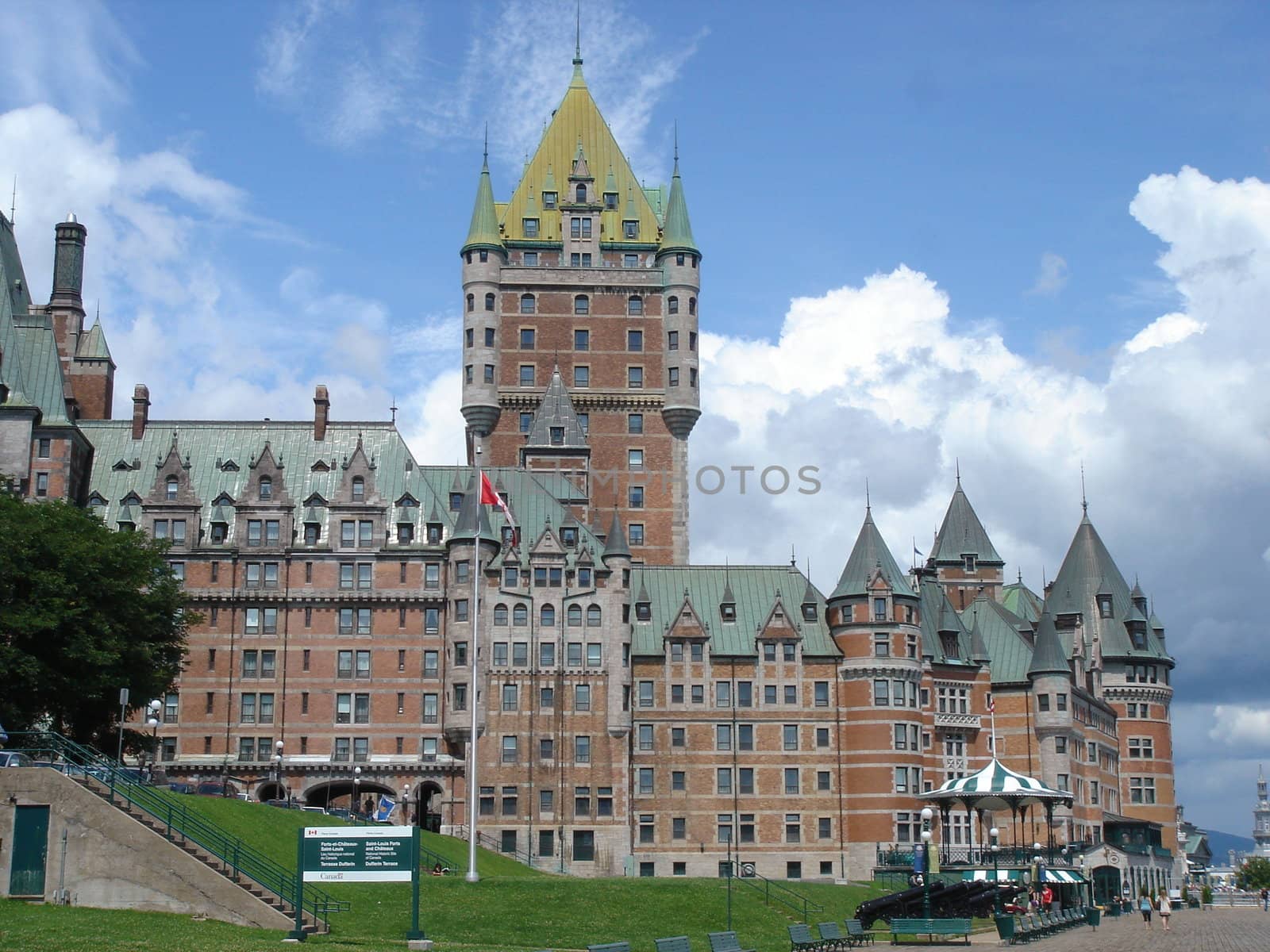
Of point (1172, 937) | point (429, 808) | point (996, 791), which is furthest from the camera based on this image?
point (429, 808)

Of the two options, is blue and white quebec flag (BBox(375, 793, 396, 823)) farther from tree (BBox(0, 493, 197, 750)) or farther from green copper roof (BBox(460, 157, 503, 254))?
green copper roof (BBox(460, 157, 503, 254))

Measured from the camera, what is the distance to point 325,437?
355ft

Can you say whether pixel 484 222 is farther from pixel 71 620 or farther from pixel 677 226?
pixel 71 620

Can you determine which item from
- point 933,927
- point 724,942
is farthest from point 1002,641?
point 724,942

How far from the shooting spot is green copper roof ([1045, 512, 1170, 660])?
13338 centimetres

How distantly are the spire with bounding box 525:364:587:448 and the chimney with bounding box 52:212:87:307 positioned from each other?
31.0m

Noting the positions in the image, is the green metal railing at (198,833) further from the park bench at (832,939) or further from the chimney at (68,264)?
the chimney at (68,264)

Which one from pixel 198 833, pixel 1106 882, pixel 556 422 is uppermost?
pixel 556 422

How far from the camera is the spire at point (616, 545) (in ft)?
337

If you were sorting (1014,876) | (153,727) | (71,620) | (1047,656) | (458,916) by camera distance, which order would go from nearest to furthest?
(458,916) < (71,620) < (153,727) < (1014,876) < (1047,656)

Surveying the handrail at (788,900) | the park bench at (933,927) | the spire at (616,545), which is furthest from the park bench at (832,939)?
the spire at (616,545)

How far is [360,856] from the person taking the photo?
5091 centimetres

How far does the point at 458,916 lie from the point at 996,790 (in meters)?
26.3

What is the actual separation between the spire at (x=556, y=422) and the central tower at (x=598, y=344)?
0.21m
